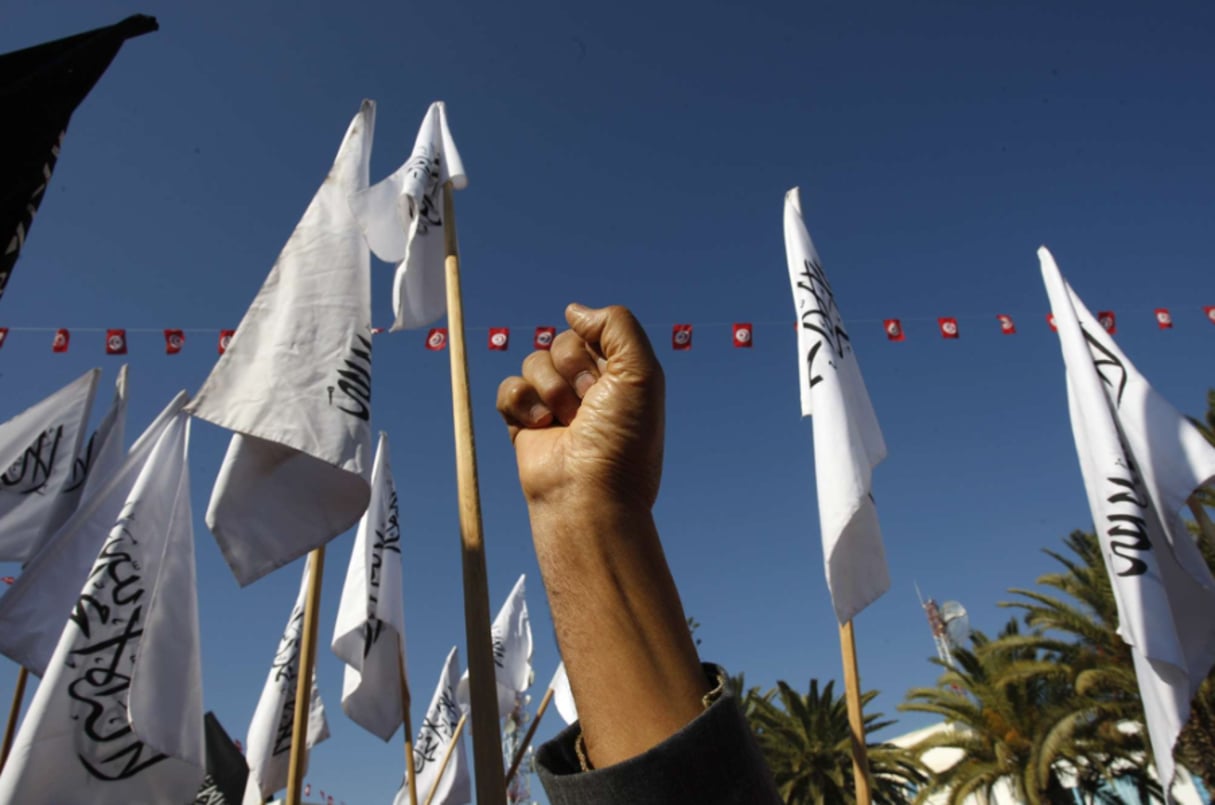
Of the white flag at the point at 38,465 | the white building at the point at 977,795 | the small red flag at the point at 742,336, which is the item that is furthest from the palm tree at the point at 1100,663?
the white flag at the point at 38,465

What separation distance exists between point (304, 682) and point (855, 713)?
278cm

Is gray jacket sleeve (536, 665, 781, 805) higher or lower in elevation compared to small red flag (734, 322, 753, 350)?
lower

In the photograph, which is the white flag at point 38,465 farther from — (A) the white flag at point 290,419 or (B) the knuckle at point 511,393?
(B) the knuckle at point 511,393

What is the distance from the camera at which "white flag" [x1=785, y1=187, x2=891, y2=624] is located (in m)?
4.16

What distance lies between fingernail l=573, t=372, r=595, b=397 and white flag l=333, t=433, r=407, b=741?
210 inches

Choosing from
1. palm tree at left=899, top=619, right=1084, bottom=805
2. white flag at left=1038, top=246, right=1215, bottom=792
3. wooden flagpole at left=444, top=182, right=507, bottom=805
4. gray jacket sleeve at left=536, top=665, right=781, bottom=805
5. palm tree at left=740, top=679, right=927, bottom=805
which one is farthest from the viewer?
palm tree at left=740, top=679, right=927, bottom=805

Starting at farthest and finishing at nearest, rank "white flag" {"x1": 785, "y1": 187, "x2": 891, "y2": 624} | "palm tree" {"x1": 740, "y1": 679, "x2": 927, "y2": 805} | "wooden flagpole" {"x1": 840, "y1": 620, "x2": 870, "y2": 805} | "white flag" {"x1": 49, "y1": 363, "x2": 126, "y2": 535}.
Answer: "palm tree" {"x1": 740, "y1": 679, "x2": 927, "y2": 805}
"white flag" {"x1": 49, "y1": 363, "x2": 126, "y2": 535}
"white flag" {"x1": 785, "y1": 187, "x2": 891, "y2": 624}
"wooden flagpole" {"x1": 840, "y1": 620, "x2": 870, "y2": 805}

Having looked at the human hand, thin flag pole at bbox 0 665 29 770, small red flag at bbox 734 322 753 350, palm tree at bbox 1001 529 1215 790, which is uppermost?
small red flag at bbox 734 322 753 350

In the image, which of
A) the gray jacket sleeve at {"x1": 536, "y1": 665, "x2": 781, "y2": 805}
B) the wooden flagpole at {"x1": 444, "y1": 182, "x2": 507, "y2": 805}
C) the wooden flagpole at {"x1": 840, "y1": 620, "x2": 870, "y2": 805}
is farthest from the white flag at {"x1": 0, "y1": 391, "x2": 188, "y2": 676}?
the gray jacket sleeve at {"x1": 536, "y1": 665, "x2": 781, "y2": 805}

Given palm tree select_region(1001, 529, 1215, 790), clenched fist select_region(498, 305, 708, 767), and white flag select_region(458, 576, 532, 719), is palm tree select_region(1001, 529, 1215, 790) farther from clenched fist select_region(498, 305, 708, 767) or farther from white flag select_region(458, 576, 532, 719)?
clenched fist select_region(498, 305, 708, 767)

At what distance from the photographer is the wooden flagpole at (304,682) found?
3.96 meters

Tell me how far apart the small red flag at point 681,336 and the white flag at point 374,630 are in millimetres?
5789

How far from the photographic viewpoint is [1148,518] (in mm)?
4988

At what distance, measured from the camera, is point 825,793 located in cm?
2361
